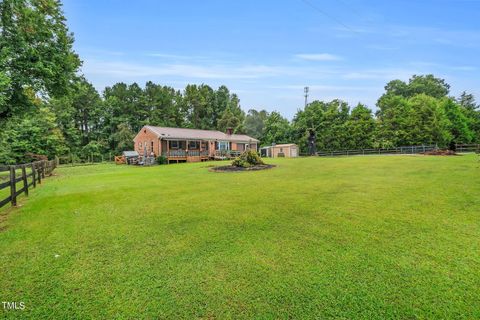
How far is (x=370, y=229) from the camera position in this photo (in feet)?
14.5

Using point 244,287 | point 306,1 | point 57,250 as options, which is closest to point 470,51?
point 306,1

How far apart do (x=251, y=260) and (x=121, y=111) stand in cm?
4780

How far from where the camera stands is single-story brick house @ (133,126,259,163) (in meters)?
26.5

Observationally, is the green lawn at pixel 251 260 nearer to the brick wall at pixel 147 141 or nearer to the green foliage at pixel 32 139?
the brick wall at pixel 147 141

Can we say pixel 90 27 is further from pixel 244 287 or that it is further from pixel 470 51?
pixel 470 51

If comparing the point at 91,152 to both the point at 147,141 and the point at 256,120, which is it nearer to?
the point at 147,141

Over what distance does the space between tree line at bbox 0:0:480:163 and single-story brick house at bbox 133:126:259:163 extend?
819cm

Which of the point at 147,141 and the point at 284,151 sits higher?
the point at 147,141

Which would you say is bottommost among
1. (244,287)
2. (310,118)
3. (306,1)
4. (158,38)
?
(244,287)

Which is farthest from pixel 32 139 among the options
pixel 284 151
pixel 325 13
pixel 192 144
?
pixel 325 13

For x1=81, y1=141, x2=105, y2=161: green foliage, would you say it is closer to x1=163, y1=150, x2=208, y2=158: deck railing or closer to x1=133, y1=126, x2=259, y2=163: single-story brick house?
x1=133, y1=126, x2=259, y2=163: single-story brick house

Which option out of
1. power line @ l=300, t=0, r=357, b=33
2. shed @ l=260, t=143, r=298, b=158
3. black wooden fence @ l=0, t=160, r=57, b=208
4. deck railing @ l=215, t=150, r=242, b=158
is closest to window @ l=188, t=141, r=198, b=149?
deck railing @ l=215, t=150, r=242, b=158

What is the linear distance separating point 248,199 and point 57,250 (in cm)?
455

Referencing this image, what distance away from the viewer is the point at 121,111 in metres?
44.3
